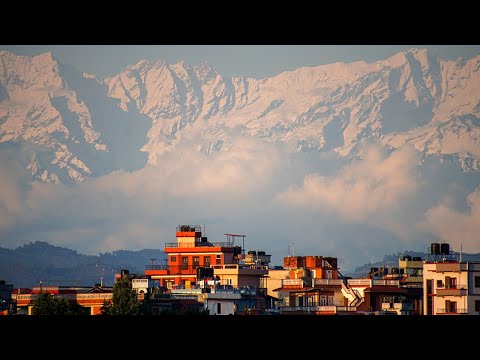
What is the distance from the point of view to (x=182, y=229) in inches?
1858

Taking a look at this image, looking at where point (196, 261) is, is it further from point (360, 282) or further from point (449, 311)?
point (449, 311)

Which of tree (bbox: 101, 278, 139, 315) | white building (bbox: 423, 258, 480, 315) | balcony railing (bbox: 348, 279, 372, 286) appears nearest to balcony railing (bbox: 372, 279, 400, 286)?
balcony railing (bbox: 348, 279, 372, 286)

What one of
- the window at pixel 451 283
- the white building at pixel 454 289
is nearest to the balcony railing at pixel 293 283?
the white building at pixel 454 289

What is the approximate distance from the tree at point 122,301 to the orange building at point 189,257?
47.7 feet

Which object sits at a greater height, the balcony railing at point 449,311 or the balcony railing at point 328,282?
the balcony railing at point 328,282

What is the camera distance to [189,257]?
1833 inches

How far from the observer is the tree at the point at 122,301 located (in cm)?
3000

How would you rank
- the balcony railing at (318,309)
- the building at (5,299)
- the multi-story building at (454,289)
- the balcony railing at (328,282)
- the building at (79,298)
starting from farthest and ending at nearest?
the building at (5,299) < the balcony railing at (328,282) < the building at (79,298) < the balcony railing at (318,309) < the multi-story building at (454,289)

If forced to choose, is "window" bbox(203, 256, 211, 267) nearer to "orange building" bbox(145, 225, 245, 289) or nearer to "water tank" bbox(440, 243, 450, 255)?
"orange building" bbox(145, 225, 245, 289)

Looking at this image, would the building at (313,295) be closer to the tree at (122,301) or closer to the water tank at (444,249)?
the water tank at (444,249)
